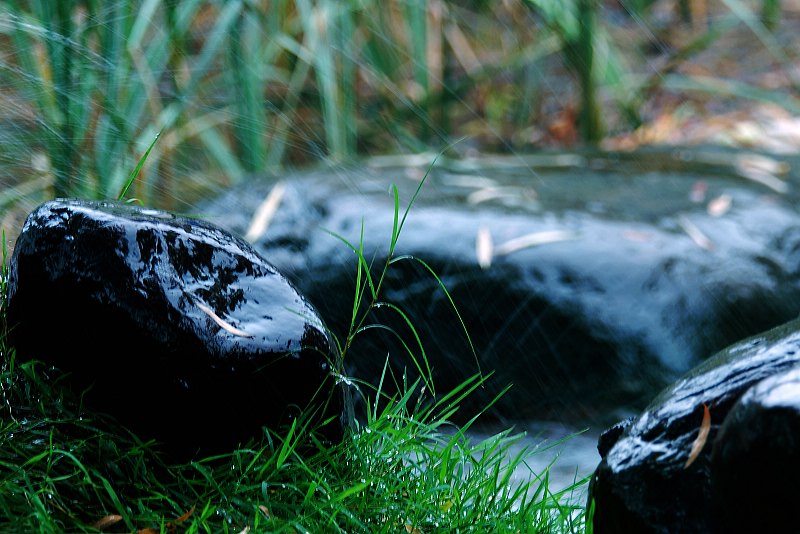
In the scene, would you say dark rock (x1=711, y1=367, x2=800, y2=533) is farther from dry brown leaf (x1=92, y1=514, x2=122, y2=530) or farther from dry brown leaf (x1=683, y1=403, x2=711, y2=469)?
dry brown leaf (x1=92, y1=514, x2=122, y2=530)

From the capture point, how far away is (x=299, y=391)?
166 cm

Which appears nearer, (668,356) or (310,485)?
(310,485)

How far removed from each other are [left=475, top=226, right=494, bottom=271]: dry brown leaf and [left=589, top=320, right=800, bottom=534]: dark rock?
132 cm

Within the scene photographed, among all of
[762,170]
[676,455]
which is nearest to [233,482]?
[676,455]

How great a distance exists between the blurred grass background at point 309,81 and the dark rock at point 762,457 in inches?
54.0

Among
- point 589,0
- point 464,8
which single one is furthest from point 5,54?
point 464,8

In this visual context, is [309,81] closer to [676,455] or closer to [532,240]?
[532,240]

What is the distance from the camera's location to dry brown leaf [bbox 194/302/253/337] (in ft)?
5.28

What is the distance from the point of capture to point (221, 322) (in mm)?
1610

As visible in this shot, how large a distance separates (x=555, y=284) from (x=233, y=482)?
1392 millimetres

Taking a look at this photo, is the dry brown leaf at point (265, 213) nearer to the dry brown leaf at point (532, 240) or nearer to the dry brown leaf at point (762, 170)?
the dry brown leaf at point (532, 240)

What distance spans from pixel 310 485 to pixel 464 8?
4888 millimetres

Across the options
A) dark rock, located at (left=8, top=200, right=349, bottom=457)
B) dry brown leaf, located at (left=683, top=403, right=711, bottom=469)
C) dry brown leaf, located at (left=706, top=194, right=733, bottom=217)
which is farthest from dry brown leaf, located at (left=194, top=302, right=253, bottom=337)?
dry brown leaf, located at (left=706, top=194, right=733, bottom=217)

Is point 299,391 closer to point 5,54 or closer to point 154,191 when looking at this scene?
point 5,54
